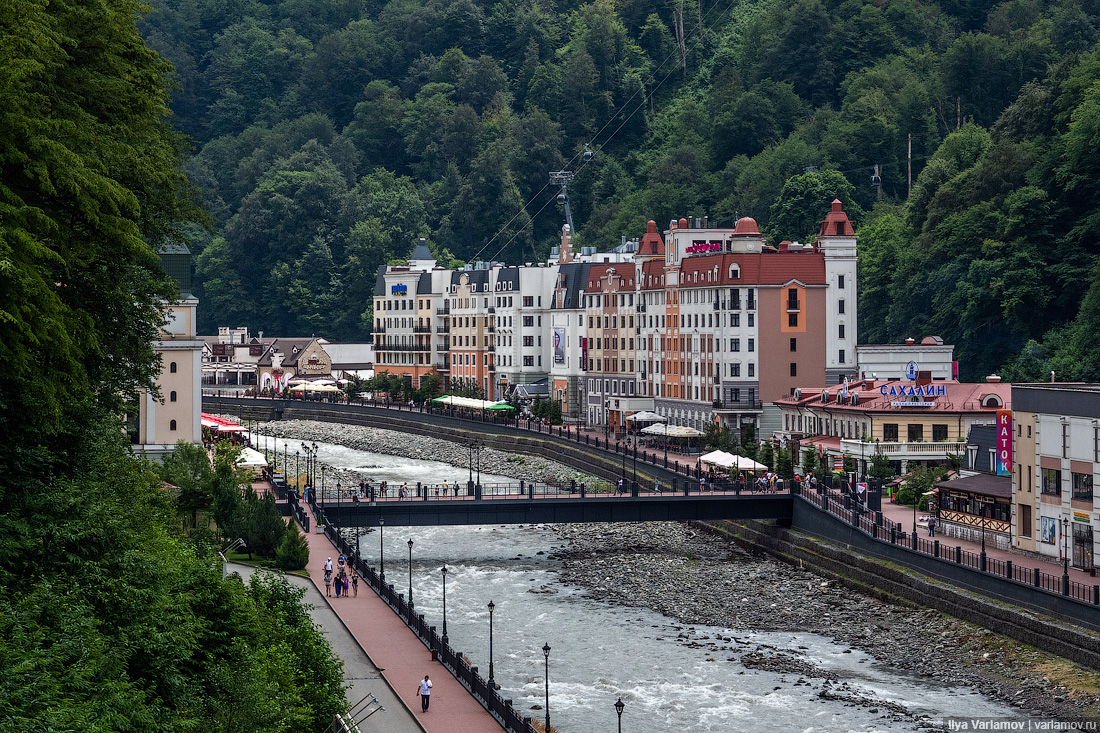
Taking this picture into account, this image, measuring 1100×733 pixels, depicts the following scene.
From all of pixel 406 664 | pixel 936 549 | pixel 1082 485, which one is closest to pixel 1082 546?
pixel 1082 485

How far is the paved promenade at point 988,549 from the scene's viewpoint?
5241cm

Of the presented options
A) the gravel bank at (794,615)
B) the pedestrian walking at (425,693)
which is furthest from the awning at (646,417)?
the pedestrian walking at (425,693)

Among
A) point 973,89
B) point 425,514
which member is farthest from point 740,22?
point 425,514

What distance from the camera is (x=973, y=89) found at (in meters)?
150

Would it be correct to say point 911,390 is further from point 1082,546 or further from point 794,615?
point 1082,546

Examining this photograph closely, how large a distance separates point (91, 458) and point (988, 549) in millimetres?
35424

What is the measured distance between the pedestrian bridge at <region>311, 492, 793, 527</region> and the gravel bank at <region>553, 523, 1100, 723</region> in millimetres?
2429

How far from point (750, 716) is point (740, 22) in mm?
158482

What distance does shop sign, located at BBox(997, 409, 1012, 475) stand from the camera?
59812 mm

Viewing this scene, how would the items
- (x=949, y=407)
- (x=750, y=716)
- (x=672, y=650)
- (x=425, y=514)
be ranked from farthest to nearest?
(x=949, y=407)
(x=425, y=514)
(x=672, y=650)
(x=750, y=716)

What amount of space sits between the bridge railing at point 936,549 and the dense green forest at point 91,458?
24.4m

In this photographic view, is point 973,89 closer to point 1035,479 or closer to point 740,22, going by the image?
point 740,22

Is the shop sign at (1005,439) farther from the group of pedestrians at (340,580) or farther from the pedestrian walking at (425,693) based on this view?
the pedestrian walking at (425,693)

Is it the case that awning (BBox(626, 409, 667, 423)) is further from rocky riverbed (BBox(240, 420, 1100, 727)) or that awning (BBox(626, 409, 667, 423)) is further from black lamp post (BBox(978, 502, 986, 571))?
black lamp post (BBox(978, 502, 986, 571))
